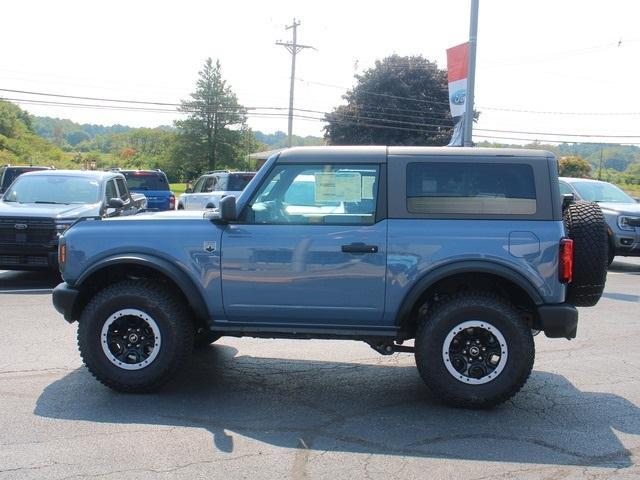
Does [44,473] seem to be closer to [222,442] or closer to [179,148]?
[222,442]

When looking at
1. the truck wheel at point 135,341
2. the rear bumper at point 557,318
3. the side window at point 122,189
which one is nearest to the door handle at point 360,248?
the rear bumper at point 557,318

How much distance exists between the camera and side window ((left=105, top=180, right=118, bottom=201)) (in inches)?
478

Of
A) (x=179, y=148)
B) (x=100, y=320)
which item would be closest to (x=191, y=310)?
(x=100, y=320)

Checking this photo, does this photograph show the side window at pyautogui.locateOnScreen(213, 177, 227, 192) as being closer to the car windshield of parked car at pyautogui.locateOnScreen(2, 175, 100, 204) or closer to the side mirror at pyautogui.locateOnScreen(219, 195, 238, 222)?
the car windshield of parked car at pyautogui.locateOnScreen(2, 175, 100, 204)

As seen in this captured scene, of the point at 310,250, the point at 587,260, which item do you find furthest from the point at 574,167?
the point at 310,250

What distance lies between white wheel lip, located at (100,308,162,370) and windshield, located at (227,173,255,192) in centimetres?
1340

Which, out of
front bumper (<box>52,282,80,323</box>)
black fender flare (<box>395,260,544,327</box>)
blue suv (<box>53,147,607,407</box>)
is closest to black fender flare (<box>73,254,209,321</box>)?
blue suv (<box>53,147,607,407</box>)

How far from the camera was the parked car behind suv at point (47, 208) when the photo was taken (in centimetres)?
1036

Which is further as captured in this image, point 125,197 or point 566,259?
point 125,197

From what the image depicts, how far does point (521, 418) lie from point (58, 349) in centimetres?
445

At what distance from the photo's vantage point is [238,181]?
1898 centimetres

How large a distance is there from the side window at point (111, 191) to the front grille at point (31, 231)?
1.79 m

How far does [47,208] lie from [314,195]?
278 inches

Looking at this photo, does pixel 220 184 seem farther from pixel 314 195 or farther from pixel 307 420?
pixel 307 420
